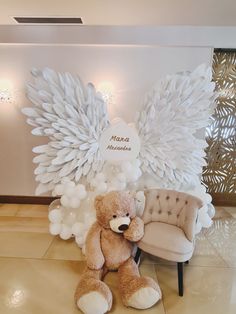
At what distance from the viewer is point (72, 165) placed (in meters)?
2.56

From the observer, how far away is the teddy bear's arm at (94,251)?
78.8 inches

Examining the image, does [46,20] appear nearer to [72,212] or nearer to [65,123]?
[65,123]

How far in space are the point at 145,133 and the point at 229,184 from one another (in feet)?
7.65

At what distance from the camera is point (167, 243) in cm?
193

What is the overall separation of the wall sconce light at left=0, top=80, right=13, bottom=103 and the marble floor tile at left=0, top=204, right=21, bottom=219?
1.78 m

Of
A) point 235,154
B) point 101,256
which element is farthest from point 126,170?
point 235,154

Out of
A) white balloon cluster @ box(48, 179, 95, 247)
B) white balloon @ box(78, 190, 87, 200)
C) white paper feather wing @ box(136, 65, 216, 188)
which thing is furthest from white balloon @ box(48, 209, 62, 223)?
white paper feather wing @ box(136, 65, 216, 188)

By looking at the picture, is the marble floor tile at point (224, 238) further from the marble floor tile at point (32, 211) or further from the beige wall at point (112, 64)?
the marble floor tile at point (32, 211)

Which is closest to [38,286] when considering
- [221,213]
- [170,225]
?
[170,225]

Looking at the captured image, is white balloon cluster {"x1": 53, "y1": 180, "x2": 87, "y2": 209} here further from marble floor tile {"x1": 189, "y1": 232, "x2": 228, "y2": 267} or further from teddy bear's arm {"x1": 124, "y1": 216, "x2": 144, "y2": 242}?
marble floor tile {"x1": 189, "y1": 232, "x2": 228, "y2": 267}

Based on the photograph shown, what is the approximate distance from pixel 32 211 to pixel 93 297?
7.62 feet

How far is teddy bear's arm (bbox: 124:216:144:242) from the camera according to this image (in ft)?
6.67

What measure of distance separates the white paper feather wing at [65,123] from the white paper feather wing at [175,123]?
0.55m

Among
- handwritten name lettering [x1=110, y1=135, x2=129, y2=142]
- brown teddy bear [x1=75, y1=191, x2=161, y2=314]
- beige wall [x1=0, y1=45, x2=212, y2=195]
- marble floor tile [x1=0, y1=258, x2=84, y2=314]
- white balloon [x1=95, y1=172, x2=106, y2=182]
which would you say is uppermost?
beige wall [x1=0, y1=45, x2=212, y2=195]
